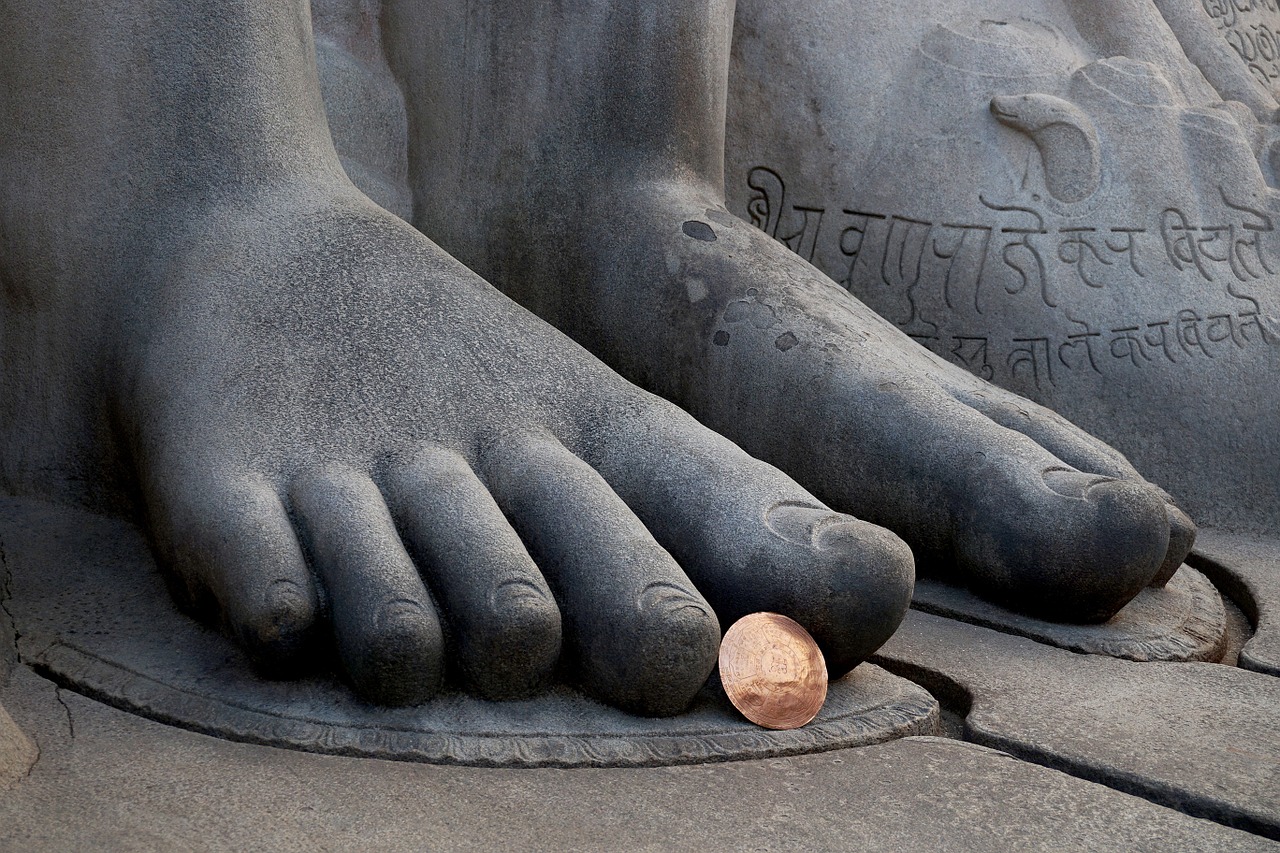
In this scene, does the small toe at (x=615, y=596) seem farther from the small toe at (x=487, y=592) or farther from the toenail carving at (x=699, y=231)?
the toenail carving at (x=699, y=231)

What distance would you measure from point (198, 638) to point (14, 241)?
1.54 feet

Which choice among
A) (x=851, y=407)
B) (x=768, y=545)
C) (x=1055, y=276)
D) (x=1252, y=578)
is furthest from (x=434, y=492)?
(x=1055, y=276)

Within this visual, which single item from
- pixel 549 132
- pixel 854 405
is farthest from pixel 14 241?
pixel 854 405

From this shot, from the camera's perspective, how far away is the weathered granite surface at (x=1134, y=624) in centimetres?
110

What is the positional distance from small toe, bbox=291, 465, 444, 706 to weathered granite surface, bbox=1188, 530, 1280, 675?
2.26 ft

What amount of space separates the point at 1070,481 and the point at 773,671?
0.36 m

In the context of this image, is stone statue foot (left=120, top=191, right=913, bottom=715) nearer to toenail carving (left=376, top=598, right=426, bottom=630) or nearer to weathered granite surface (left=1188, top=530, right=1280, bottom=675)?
toenail carving (left=376, top=598, right=426, bottom=630)

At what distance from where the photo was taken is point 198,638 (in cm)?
97

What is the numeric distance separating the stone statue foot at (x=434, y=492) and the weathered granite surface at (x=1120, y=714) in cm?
13

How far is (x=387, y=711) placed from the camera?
0.86 m

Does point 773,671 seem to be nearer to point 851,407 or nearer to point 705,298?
point 851,407

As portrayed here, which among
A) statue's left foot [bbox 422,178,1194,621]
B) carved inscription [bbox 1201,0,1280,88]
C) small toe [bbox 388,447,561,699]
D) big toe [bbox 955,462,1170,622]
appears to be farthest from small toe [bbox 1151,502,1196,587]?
carved inscription [bbox 1201,0,1280,88]

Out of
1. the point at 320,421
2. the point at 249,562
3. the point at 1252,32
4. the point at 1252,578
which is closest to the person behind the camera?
the point at 249,562

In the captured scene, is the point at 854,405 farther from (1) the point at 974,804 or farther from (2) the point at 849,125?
(2) the point at 849,125
